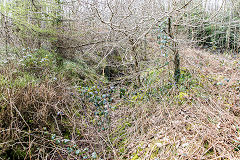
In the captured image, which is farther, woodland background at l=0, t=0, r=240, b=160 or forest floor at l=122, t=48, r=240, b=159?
woodland background at l=0, t=0, r=240, b=160

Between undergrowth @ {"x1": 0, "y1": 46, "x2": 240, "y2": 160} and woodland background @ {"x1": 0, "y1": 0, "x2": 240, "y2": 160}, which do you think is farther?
woodland background @ {"x1": 0, "y1": 0, "x2": 240, "y2": 160}

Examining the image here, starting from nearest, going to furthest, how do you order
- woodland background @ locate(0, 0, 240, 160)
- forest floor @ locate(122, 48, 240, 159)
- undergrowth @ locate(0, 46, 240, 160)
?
forest floor @ locate(122, 48, 240, 159) → undergrowth @ locate(0, 46, 240, 160) → woodland background @ locate(0, 0, 240, 160)

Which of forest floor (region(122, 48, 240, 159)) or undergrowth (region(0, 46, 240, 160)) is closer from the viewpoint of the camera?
forest floor (region(122, 48, 240, 159))

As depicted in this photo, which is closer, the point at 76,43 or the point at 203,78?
the point at 203,78

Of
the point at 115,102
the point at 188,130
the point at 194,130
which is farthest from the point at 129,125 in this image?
the point at 115,102

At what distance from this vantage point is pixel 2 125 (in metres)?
2.41

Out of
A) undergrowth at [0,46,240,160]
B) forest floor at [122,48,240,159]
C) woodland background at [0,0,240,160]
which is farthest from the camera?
woodland background at [0,0,240,160]

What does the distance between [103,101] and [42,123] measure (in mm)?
1306

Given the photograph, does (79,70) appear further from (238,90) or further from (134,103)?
(238,90)

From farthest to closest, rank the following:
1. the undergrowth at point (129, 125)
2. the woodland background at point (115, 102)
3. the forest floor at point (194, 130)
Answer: the woodland background at point (115, 102) < the undergrowth at point (129, 125) < the forest floor at point (194, 130)

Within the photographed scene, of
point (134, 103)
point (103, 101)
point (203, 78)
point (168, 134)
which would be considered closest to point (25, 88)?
point (103, 101)

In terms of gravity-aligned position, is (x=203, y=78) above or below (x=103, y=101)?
above

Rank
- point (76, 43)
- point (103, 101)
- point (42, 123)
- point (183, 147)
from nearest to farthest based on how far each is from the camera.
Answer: point (183, 147) < point (42, 123) < point (103, 101) < point (76, 43)

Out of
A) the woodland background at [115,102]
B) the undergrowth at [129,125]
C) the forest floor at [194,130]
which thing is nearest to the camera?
the forest floor at [194,130]
